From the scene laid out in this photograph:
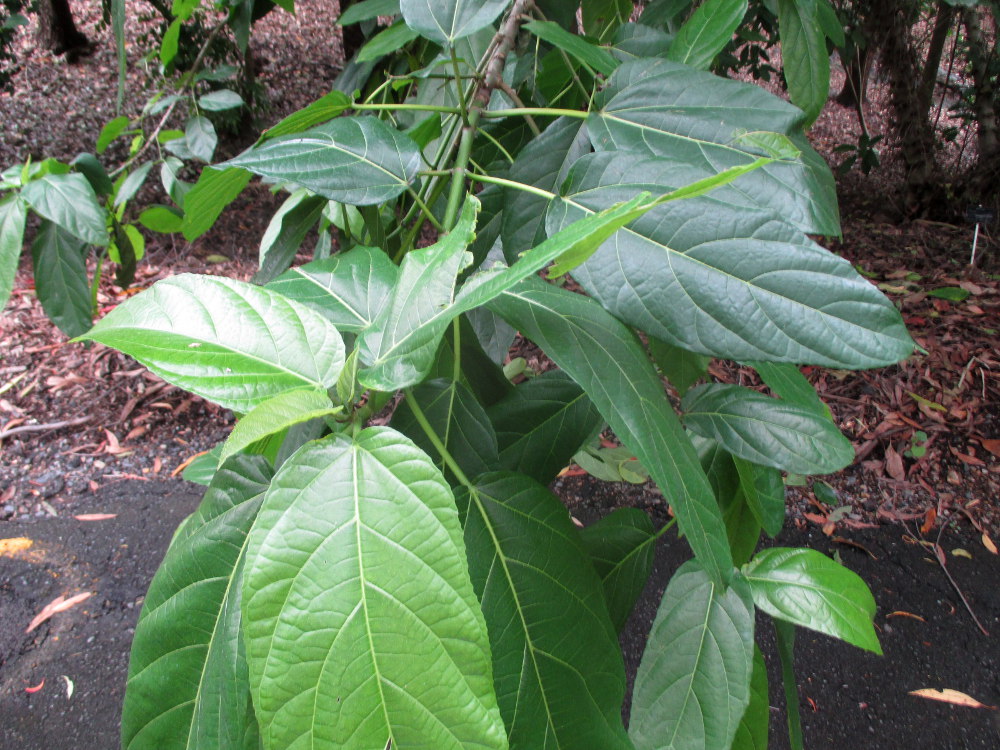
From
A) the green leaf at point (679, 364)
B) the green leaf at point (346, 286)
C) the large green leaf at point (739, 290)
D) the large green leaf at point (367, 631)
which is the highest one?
the large green leaf at point (739, 290)

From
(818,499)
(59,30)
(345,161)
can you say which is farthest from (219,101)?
(59,30)

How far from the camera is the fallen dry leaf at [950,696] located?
5.68 ft

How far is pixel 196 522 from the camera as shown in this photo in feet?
1.58

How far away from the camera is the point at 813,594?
592mm

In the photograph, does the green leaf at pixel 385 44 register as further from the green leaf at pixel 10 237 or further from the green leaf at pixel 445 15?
the green leaf at pixel 10 237

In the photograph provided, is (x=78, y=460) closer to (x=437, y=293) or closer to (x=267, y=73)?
(x=437, y=293)

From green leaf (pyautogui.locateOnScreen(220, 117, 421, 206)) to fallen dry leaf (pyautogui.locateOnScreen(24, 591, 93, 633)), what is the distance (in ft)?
6.49

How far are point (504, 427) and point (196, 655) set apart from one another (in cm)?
30

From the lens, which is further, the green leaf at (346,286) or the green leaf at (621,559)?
the green leaf at (621,559)

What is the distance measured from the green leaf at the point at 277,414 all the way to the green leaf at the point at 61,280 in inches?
43.1

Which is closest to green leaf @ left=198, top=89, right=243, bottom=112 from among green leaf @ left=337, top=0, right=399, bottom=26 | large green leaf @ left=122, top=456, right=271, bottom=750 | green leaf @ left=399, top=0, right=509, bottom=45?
green leaf @ left=337, top=0, right=399, bottom=26

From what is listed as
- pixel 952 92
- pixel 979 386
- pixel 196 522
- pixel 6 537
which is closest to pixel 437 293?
pixel 196 522

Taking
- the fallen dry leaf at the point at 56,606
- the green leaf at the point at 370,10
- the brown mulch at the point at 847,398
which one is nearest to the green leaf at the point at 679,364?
the green leaf at the point at 370,10

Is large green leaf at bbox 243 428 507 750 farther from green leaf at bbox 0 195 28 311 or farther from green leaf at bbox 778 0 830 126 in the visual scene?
green leaf at bbox 0 195 28 311
